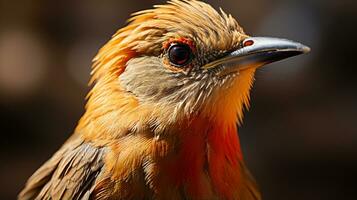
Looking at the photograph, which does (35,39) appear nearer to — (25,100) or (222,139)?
(25,100)

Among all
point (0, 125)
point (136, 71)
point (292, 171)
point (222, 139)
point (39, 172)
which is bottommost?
point (292, 171)

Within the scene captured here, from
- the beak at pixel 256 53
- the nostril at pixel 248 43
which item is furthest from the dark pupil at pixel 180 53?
the nostril at pixel 248 43

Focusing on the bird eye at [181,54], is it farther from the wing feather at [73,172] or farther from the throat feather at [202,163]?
the wing feather at [73,172]

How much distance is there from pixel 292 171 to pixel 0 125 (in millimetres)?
3072

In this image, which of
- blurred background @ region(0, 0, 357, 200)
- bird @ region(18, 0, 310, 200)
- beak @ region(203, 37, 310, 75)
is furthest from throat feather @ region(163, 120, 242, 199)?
blurred background @ region(0, 0, 357, 200)

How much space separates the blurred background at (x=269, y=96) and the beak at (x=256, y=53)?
381cm

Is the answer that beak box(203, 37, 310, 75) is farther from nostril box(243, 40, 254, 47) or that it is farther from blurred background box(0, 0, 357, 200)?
blurred background box(0, 0, 357, 200)

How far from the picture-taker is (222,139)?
3895 millimetres

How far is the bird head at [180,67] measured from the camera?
150 inches

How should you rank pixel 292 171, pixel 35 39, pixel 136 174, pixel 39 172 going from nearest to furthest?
pixel 136 174
pixel 39 172
pixel 292 171
pixel 35 39

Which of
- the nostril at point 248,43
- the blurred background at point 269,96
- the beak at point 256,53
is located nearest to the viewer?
the beak at point 256,53

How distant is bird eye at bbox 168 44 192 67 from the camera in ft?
12.7

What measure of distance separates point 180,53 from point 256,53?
391 mm

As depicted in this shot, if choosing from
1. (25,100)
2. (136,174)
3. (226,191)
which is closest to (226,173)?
(226,191)
